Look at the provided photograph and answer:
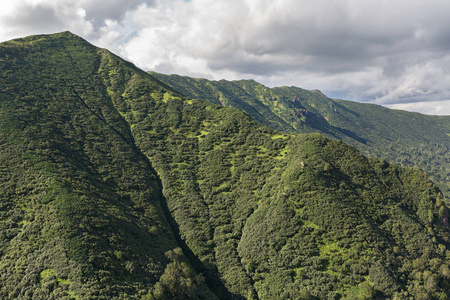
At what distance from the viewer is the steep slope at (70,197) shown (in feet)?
165

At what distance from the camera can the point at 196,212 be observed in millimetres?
90250

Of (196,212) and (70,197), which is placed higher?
(70,197)

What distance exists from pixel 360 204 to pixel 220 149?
65095 mm

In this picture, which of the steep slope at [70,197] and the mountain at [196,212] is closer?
the steep slope at [70,197]

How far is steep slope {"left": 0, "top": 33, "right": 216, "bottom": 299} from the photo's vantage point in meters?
50.2

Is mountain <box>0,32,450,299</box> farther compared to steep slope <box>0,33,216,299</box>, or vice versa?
mountain <box>0,32,450,299</box>

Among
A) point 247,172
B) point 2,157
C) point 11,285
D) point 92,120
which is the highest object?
point 92,120

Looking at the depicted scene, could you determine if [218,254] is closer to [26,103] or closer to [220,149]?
[220,149]

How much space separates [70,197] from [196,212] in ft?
138

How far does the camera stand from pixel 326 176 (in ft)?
283

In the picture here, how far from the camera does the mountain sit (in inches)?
2190

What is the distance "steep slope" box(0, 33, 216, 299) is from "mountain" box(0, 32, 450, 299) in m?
0.41

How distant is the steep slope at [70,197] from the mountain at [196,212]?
41 centimetres

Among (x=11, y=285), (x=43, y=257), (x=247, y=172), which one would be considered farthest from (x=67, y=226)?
(x=247, y=172)
